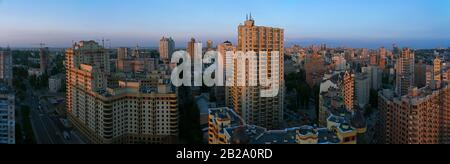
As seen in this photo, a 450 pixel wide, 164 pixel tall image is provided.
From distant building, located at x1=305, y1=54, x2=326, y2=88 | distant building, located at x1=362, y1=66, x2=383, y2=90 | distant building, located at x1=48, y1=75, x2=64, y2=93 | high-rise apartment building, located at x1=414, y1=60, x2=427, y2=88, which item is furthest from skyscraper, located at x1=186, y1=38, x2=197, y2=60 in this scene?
high-rise apartment building, located at x1=414, y1=60, x2=427, y2=88

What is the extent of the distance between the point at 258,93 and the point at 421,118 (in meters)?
1.88

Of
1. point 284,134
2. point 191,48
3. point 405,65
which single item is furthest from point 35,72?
point 284,134

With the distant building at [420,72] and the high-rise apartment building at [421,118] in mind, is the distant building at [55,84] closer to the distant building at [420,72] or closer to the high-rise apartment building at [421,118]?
the high-rise apartment building at [421,118]

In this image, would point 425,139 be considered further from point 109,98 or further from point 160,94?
point 109,98

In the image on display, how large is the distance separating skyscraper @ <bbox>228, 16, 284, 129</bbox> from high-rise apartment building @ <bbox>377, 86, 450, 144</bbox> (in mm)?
1487

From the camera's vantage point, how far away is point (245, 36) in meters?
4.89

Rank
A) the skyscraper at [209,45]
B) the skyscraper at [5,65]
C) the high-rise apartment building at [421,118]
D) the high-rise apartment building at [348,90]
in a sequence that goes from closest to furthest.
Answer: the high-rise apartment building at [421,118] → the high-rise apartment building at [348,90] → the skyscraper at [5,65] → the skyscraper at [209,45]

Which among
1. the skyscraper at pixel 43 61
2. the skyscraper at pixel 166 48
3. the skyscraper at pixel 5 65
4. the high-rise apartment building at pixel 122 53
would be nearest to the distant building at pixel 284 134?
the skyscraper at pixel 5 65

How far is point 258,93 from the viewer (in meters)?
4.77

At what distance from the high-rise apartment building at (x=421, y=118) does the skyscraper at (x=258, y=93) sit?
1487 mm

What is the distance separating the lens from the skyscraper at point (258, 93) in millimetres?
4766

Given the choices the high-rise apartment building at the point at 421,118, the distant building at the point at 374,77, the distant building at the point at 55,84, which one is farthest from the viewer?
the distant building at the point at 374,77
